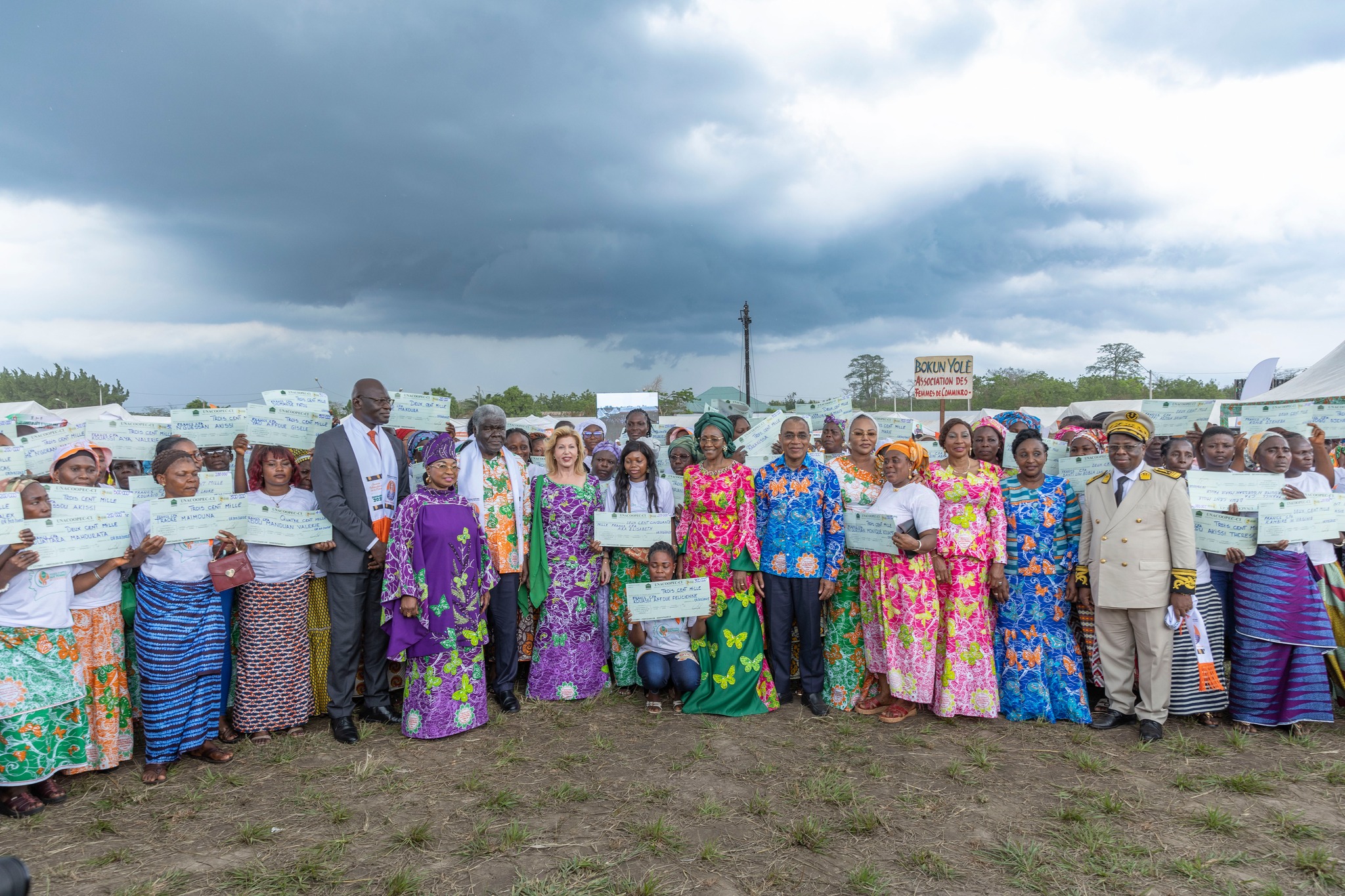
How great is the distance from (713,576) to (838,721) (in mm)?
1357

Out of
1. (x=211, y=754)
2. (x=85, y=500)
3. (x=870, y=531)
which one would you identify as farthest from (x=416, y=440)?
(x=870, y=531)

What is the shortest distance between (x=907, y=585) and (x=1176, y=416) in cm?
289

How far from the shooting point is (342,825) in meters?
3.65

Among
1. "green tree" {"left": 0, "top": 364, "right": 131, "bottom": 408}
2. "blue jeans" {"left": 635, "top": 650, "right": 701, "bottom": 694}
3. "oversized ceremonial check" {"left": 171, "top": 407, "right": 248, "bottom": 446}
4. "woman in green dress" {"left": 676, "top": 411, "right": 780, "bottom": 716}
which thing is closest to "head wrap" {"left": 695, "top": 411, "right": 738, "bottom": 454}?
"woman in green dress" {"left": 676, "top": 411, "right": 780, "bottom": 716}

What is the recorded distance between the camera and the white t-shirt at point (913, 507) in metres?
4.71

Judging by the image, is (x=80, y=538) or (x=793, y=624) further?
(x=793, y=624)

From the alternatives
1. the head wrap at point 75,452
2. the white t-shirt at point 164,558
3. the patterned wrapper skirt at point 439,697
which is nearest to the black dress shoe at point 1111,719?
the patterned wrapper skirt at point 439,697

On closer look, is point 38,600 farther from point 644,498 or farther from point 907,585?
point 907,585

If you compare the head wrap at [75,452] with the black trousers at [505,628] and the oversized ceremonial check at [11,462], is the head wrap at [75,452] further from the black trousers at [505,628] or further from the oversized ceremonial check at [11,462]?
the black trousers at [505,628]

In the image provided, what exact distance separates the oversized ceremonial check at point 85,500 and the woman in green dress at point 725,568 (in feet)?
11.7

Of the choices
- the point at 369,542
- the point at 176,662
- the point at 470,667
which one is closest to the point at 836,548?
the point at 470,667

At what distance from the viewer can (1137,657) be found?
470 cm

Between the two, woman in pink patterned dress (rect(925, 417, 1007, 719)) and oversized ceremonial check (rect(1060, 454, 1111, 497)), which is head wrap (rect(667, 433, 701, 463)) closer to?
woman in pink patterned dress (rect(925, 417, 1007, 719))

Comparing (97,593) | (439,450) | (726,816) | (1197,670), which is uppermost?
(439,450)
